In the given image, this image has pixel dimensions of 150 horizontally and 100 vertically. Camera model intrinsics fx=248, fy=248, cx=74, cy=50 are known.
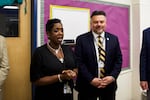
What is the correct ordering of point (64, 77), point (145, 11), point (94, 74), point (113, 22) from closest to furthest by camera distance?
point (64, 77)
point (94, 74)
point (113, 22)
point (145, 11)

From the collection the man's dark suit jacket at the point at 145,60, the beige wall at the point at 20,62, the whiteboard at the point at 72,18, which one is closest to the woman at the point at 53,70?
the beige wall at the point at 20,62

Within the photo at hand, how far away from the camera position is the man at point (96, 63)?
260 centimetres

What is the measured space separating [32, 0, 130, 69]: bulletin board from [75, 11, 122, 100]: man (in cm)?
51

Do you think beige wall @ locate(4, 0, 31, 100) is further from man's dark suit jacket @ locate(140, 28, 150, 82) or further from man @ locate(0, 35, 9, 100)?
man's dark suit jacket @ locate(140, 28, 150, 82)

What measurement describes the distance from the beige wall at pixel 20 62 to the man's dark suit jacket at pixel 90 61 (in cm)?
59

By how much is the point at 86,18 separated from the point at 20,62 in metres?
1.12

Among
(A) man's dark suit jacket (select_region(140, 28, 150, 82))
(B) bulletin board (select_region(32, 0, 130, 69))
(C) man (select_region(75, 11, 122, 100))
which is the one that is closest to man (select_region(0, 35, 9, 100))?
(B) bulletin board (select_region(32, 0, 130, 69))

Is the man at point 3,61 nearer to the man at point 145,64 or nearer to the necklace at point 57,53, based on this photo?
the necklace at point 57,53

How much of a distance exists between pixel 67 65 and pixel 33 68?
1.06 ft

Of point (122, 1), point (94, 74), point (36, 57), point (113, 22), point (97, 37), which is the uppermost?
point (122, 1)

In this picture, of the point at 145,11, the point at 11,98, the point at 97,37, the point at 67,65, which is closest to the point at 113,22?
the point at 145,11

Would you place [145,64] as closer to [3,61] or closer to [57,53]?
[57,53]

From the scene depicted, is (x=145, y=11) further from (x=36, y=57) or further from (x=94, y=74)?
(x=36, y=57)

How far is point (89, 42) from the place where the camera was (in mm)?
A: 2639
